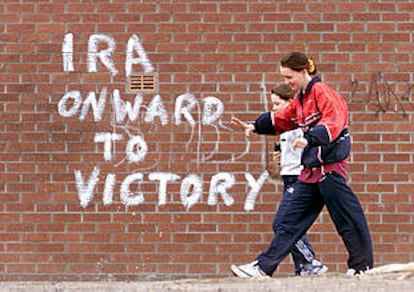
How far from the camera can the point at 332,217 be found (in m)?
5.79

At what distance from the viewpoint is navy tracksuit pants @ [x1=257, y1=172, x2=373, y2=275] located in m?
5.70

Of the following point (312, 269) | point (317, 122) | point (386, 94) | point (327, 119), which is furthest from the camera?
point (386, 94)

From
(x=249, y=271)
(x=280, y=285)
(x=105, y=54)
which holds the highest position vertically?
(x=105, y=54)

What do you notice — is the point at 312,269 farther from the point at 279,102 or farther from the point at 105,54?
the point at 105,54

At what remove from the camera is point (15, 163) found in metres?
7.45

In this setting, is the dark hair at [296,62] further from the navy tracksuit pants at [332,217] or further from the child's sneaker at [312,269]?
the child's sneaker at [312,269]

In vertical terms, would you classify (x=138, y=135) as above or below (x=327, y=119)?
below

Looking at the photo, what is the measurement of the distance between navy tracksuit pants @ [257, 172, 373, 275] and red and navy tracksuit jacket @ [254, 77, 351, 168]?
6.9 inches

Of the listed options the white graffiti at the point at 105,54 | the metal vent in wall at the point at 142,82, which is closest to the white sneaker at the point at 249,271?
the metal vent in wall at the point at 142,82

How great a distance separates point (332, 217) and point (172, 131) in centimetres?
212

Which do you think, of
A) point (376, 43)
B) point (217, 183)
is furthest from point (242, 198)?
point (376, 43)

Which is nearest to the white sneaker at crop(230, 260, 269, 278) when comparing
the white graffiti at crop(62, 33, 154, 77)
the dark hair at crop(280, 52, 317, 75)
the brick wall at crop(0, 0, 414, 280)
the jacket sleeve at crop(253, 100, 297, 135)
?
the jacket sleeve at crop(253, 100, 297, 135)

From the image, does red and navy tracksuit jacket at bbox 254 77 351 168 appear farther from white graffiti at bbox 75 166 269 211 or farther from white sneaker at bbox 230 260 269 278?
white graffiti at bbox 75 166 269 211

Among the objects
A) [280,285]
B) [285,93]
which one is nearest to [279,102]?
[285,93]
